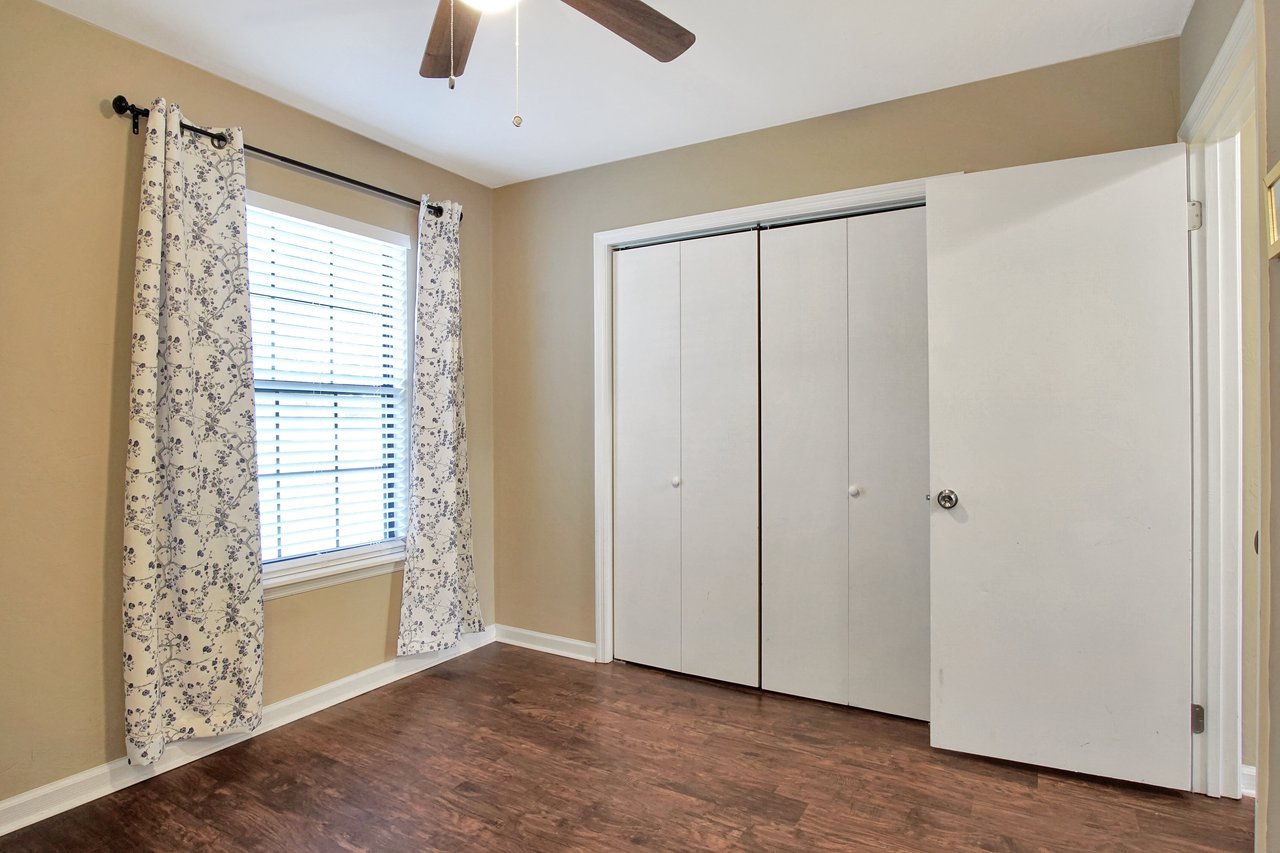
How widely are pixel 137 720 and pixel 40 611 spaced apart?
46 cm

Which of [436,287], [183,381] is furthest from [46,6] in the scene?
[436,287]

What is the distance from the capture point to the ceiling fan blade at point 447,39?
5.76ft

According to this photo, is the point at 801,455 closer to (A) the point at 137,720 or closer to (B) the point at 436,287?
(B) the point at 436,287

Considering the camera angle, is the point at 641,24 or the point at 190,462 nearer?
the point at 641,24

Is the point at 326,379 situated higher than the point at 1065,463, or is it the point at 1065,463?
the point at 326,379

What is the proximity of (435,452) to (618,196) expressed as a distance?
5.20ft

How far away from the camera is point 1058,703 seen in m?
2.36

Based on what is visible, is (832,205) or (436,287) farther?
(436,287)

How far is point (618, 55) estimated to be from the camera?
2471 millimetres

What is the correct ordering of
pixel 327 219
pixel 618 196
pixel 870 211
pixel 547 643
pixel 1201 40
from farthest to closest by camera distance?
pixel 547 643
pixel 618 196
pixel 327 219
pixel 870 211
pixel 1201 40

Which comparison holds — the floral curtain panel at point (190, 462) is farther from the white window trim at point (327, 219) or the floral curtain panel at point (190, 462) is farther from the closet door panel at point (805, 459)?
the closet door panel at point (805, 459)

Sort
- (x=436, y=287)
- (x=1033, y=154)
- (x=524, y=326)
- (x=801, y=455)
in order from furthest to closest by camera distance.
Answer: (x=524, y=326), (x=436, y=287), (x=801, y=455), (x=1033, y=154)

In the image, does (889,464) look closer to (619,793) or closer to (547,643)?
(619,793)

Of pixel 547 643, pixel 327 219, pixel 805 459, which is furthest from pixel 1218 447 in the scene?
pixel 327 219
